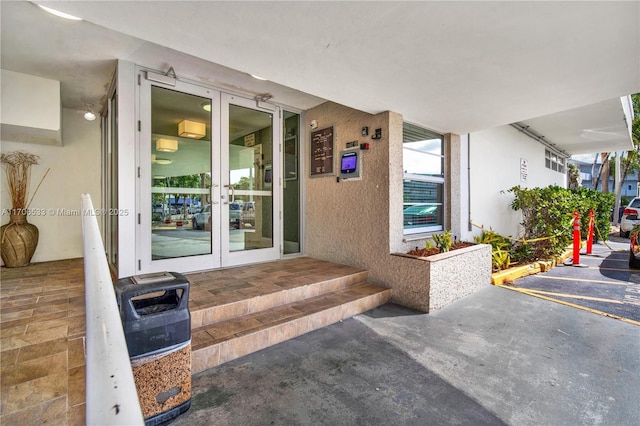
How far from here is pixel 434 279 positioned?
371 centimetres

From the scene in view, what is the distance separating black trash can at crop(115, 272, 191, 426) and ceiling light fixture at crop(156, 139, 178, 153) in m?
2.35

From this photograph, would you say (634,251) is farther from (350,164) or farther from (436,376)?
(436,376)

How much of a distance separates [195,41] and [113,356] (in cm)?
250

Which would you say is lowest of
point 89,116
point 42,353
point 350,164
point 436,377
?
point 436,377

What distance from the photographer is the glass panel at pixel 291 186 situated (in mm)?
5188

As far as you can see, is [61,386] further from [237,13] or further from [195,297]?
[237,13]

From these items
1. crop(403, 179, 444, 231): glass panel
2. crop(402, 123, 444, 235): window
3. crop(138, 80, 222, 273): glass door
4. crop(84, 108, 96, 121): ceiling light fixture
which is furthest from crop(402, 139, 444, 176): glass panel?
crop(84, 108, 96, 121): ceiling light fixture

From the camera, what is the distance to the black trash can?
5.60 feet

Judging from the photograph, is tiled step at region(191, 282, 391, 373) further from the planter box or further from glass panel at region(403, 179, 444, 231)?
glass panel at region(403, 179, 444, 231)

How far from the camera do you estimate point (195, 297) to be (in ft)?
10.0

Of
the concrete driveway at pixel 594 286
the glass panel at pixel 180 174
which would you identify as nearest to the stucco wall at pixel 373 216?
the concrete driveway at pixel 594 286

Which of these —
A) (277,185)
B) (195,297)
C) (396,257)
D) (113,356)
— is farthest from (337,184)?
(113,356)

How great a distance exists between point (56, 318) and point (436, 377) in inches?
127

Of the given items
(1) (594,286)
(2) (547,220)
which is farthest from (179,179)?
(2) (547,220)
